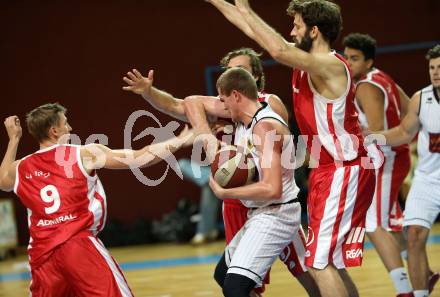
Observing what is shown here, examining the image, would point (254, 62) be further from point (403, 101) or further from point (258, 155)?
point (403, 101)

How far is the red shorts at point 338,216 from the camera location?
4.98 m

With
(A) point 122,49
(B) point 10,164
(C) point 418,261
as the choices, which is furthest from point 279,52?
(A) point 122,49

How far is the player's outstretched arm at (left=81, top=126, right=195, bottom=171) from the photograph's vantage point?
16.9ft

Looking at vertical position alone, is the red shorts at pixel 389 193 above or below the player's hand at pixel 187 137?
below

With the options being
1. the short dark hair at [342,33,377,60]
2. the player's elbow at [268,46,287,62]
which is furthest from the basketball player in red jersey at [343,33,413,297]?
the player's elbow at [268,46,287,62]

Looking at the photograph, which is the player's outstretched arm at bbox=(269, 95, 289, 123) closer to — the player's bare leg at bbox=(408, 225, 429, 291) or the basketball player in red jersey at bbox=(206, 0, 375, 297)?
the basketball player in red jersey at bbox=(206, 0, 375, 297)

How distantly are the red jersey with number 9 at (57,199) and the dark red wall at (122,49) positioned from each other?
838 centimetres

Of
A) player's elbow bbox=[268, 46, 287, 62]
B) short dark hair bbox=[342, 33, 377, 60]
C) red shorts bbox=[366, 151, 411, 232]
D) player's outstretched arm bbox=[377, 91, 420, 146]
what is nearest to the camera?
player's elbow bbox=[268, 46, 287, 62]

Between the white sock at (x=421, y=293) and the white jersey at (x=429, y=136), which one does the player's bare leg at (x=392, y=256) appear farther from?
the white jersey at (x=429, y=136)

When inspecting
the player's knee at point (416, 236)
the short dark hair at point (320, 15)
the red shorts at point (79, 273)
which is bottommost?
the player's knee at point (416, 236)

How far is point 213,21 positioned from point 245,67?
332 inches

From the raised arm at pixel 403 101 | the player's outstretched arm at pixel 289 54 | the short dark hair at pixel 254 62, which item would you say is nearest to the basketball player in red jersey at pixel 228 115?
the short dark hair at pixel 254 62

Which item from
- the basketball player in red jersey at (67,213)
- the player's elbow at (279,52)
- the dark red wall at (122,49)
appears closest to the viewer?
the player's elbow at (279,52)

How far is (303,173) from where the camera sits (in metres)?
12.6
